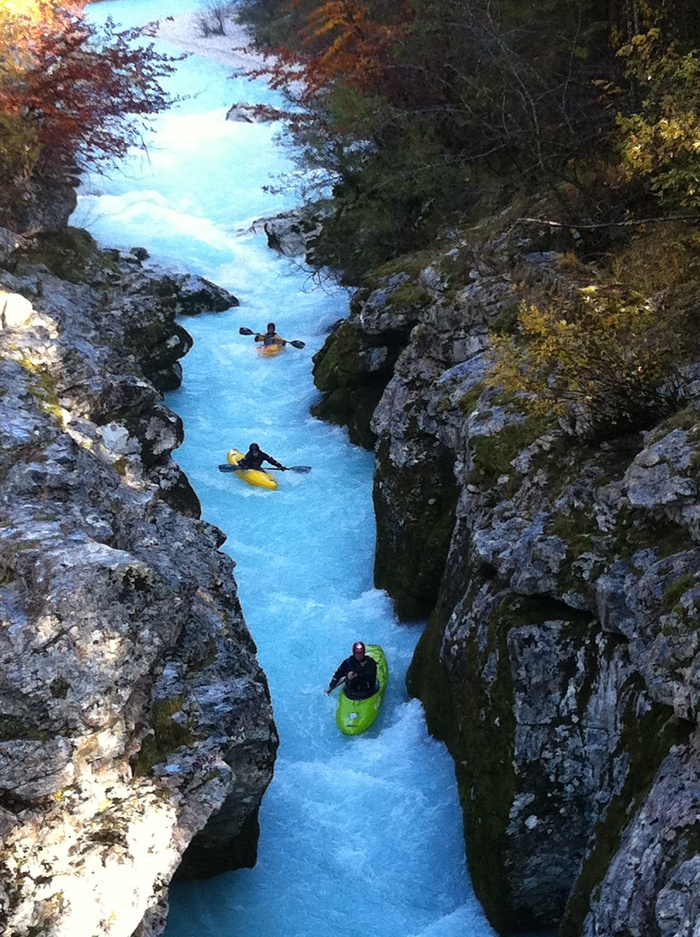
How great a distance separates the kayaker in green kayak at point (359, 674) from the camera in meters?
10.5

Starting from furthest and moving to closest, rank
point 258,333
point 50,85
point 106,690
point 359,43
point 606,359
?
point 258,333, point 359,43, point 50,85, point 606,359, point 106,690

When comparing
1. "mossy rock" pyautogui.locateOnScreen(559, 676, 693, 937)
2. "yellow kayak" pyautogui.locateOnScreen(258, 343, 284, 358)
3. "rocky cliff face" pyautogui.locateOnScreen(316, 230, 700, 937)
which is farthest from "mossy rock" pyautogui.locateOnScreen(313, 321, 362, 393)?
"mossy rock" pyautogui.locateOnScreen(559, 676, 693, 937)

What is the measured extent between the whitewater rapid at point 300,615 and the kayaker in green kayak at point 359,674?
49 cm

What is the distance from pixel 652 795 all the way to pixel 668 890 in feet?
2.72

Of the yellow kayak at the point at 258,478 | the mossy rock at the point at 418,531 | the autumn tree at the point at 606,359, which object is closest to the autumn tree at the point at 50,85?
the yellow kayak at the point at 258,478

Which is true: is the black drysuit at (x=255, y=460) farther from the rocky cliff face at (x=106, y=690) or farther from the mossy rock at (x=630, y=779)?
the mossy rock at (x=630, y=779)

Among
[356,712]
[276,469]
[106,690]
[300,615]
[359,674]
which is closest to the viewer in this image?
[106,690]

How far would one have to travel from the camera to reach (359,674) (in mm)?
10547

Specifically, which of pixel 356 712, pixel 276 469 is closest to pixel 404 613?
pixel 356 712

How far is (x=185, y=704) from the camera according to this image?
7.78 meters

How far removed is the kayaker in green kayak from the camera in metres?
10.5

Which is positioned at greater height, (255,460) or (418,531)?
(418,531)

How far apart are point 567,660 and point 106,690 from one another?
13.6ft

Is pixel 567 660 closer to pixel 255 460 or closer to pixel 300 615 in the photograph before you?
pixel 300 615
